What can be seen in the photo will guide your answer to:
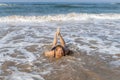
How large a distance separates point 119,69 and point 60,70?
5.42 ft

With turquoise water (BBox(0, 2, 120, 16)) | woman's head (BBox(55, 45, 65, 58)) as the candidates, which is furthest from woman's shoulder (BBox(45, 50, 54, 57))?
turquoise water (BBox(0, 2, 120, 16))

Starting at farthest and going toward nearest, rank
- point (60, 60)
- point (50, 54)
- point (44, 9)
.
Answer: point (44, 9)
point (50, 54)
point (60, 60)

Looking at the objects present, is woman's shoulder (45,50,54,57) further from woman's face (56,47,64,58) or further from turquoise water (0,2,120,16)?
turquoise water (0,2,120,16)

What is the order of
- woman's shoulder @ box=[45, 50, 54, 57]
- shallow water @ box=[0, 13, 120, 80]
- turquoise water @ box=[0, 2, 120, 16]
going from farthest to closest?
turquoise water @ box=[0, 2, 120, 16] → woman's shoulder @ box=[45, 50, 54, 57] → shallow water @ box=[0, 13, 120, 80]

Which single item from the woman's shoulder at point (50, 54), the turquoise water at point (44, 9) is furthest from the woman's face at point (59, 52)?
the turquoise water at point (44, 9)

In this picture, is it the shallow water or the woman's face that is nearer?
the shallow water

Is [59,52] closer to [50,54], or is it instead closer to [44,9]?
[50,54]

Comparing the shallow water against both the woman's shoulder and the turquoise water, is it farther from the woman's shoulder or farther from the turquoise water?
the turquoise water

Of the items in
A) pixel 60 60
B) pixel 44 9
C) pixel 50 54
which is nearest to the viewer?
pixel 60 60

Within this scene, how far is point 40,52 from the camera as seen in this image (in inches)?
330

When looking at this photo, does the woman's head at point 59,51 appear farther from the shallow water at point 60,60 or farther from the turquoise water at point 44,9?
the turquoise water at point 44,9

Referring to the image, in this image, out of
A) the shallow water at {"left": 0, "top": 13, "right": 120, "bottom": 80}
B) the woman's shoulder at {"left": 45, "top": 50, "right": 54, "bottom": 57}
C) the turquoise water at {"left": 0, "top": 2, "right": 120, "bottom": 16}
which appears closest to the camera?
the shallow water at {"left": 0, "top": 13, "right": 120, "bottom": 80}

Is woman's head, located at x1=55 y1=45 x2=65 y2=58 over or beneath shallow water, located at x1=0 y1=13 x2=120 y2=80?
over

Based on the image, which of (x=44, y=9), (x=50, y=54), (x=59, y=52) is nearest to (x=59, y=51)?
(x=59, y=52)
